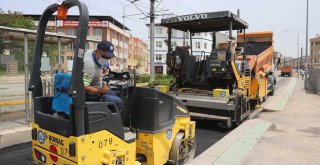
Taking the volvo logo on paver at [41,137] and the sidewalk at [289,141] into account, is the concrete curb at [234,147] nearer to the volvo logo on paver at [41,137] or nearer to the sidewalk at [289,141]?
the sidewalk at [289,141]

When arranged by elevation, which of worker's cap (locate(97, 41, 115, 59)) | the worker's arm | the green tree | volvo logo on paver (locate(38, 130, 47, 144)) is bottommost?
volvo logo on paver (locate(38, 130, 47, 144))

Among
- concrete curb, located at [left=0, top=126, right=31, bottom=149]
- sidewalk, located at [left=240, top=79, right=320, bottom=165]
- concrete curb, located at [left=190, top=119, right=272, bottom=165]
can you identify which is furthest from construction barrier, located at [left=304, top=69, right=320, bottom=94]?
concrete curb, located at [left=0, top=126, right=31, bottom=149]

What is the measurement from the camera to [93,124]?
314cm

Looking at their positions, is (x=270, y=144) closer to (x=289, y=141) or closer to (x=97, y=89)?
(x=289, y=141)

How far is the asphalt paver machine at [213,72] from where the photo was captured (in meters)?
7.78

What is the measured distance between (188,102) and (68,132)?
5.31 m

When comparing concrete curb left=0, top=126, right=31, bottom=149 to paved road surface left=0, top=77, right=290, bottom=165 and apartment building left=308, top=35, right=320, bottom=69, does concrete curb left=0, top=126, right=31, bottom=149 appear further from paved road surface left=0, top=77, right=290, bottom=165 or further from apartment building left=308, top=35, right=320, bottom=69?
apartment building left=308, top=35, right=320, bottom=69

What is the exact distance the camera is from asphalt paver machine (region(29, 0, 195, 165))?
2975mm

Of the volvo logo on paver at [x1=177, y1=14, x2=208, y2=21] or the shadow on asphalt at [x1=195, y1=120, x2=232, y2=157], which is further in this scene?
the volvo logo on paver at [x1=177, y1=14, x2=208, y2=21]

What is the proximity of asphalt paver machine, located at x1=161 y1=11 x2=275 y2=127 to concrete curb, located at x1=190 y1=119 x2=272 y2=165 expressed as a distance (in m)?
0.59

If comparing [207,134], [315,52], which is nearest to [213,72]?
[207,134]

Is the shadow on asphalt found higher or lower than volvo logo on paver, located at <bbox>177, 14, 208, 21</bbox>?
lower

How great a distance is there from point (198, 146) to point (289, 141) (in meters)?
1.97

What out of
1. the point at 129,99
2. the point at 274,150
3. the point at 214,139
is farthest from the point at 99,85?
the point at 214,139
